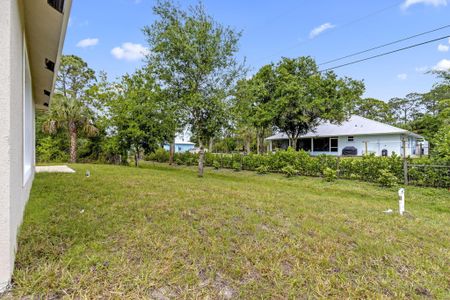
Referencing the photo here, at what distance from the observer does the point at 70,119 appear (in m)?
16.0

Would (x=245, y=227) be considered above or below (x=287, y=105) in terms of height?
below

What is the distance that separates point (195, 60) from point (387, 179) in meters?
8.89

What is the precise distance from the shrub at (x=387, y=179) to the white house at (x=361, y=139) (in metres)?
10.8

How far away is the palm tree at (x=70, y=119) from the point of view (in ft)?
50.9

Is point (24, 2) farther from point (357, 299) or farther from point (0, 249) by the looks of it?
point (357, 299)

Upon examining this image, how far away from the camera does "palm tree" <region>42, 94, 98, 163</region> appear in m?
15.5

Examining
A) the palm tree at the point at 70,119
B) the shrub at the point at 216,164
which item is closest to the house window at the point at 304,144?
the shrub at the point at 216,164

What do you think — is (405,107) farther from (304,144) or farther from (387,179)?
(387,179)

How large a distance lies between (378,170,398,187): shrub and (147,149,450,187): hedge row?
0.04m

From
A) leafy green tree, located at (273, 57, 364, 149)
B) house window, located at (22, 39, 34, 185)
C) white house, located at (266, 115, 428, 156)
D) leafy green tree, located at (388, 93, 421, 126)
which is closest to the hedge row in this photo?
leafy green tree, located at (273, 57, 364, 149)

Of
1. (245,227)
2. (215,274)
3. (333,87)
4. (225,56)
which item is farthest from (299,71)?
(215,274)

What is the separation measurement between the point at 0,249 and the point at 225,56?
417 inches

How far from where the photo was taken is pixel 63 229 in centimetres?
329

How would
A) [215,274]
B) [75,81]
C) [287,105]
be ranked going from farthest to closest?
[75,81], [287,105], [215,274]
